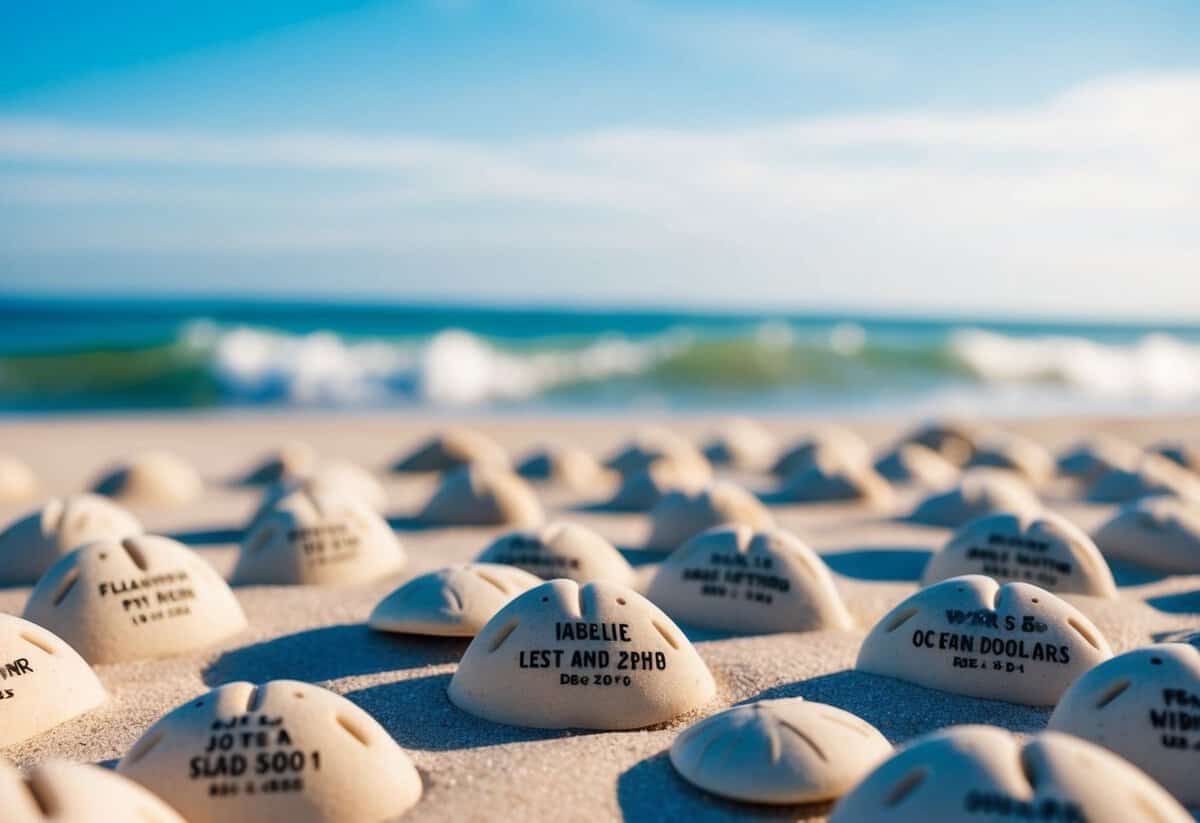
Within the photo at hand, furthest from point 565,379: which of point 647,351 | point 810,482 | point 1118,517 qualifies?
point 1118,517

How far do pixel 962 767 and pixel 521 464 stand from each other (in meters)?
6.99

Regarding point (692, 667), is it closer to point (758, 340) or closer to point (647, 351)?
point (647, 351)

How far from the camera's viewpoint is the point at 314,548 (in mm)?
4938

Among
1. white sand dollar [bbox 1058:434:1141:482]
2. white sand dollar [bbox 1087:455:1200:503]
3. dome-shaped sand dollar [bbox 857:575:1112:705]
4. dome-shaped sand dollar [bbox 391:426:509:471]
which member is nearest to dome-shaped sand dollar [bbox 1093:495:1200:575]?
white sand dollar [bbox 1087:455:1200:503]

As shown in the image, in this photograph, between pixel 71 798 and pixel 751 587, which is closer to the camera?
pixel 71 798

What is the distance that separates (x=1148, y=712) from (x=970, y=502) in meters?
4.02

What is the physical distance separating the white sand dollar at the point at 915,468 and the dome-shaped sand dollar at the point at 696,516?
3194 mm

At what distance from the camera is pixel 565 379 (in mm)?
21266

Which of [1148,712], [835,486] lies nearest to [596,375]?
[835,486]

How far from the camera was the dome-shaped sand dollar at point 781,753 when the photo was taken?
2.55 metres

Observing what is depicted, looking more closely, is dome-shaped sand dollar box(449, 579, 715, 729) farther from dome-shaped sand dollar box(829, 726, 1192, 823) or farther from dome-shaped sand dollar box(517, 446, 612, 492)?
dome-shaped sand dollar box(517, 446, 612, 492)

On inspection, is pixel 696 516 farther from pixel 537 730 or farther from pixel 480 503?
pixel 537 730

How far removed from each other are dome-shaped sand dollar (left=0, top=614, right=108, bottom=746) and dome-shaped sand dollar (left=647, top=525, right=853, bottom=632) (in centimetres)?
211

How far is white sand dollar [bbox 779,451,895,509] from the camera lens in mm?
7562
